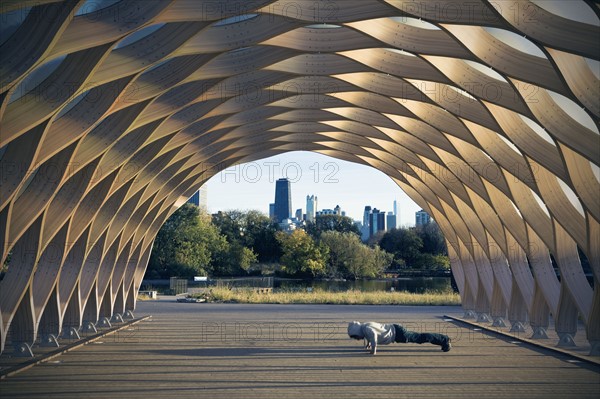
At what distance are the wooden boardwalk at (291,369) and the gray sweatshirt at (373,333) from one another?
485 millimetres

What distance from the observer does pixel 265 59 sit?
75.6ft

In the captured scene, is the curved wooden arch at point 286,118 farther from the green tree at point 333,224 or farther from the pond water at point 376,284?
the green tree at point 333,224

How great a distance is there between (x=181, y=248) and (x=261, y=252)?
19.3 meters

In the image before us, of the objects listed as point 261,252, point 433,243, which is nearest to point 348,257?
point 261,252

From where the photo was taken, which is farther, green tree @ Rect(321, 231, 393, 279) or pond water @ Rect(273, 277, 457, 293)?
green tree @ Rect(321, 231, 393, 279)

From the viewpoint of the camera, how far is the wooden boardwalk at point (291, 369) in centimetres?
1623

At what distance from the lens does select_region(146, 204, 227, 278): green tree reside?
82.4 metres

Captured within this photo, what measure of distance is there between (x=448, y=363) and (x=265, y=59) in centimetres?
1103

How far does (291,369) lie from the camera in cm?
2003

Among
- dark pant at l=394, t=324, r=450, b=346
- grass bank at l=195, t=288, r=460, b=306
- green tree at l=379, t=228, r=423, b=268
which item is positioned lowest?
dark pant at l=394, t=324, r=450, b=346

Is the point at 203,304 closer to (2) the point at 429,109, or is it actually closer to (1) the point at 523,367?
(2) the point at 429,109

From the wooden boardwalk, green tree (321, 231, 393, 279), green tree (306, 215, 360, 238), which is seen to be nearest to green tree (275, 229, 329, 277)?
green tree (321, 231, 393, 279)

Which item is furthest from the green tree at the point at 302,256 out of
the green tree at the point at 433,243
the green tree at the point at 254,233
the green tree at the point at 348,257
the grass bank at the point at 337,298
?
the green tree at the point at 433,243

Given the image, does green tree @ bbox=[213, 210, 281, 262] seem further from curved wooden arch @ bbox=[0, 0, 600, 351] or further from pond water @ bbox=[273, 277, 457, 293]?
curved wooden arch @ bbox=[0, 0, 600, 351]
